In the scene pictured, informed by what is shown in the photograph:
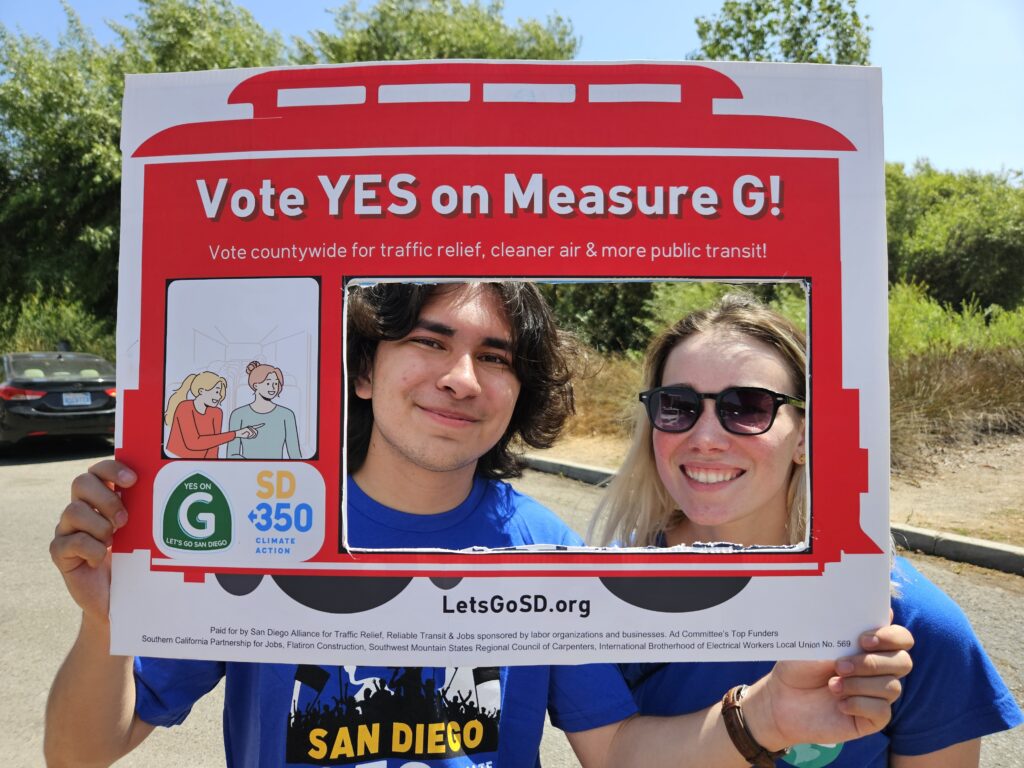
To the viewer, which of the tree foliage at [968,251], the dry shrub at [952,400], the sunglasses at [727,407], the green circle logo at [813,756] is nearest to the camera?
the sunglasses at [727,407]

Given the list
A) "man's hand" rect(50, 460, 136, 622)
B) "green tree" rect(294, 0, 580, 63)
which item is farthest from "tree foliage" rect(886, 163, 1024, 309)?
"man's hand" rect(50, 460, 136, 622)

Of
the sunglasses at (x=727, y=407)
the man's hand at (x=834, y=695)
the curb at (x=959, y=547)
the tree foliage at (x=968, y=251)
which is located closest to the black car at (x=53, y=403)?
the curb at (x=959, y=547)

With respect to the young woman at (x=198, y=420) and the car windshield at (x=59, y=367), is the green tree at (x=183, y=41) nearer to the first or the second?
the car windshield at (x=59, y=367)

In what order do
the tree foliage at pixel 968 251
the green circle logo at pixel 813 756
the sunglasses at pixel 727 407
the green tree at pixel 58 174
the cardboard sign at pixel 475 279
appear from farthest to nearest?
the tree foliage at pixel 968 251 < the green tree at pixel 58 174 < the green circle logo at pixel 813 756 < the sunglasses at pixel 727 407 < the cardboard sign at pixel 475 279

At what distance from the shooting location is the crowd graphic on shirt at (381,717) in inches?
51.3

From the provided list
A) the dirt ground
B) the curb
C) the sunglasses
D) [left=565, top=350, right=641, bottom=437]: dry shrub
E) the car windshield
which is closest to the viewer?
the sunglasses

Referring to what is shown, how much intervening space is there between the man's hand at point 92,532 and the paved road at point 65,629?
143cm

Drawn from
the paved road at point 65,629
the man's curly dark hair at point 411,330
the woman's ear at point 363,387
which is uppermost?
the man's curly dark hair at point 411,330

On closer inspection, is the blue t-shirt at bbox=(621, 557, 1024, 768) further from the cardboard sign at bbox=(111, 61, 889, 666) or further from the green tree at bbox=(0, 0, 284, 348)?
the green tree at bbox=(0, 0, 284, 348)

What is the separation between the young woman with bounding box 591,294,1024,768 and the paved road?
0.08 metres

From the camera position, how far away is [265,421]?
1.16 meters

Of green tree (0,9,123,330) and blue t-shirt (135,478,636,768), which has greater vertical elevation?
green tree (0,9,123,330)

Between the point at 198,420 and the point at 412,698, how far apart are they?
59cm

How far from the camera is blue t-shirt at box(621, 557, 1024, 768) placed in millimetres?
1345
